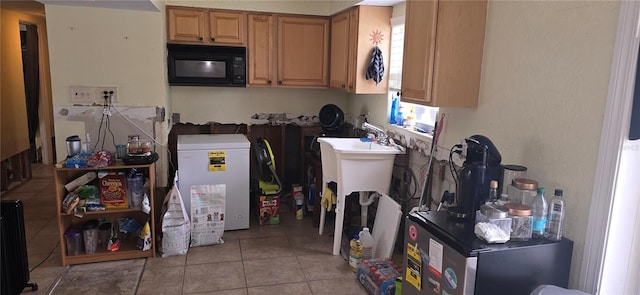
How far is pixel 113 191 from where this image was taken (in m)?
3.19

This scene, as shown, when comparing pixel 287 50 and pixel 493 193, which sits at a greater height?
pixel 287 50

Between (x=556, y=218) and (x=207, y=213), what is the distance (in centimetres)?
262

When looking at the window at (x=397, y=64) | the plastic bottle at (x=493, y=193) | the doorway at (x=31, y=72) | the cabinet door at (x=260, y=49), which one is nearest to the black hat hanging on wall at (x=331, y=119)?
the cabinet door at (x=260, y=49)

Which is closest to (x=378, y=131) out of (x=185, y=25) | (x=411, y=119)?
(x=411, y=119)

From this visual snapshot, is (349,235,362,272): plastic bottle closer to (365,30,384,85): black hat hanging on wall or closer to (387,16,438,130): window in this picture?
(387,16,438,130): window

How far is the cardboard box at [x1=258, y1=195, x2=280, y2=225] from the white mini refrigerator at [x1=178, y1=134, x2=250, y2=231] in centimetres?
16

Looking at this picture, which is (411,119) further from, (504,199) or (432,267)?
(432,267)

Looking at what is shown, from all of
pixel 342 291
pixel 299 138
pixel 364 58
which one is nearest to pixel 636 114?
pixel 342 291

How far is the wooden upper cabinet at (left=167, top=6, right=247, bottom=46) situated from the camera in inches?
156

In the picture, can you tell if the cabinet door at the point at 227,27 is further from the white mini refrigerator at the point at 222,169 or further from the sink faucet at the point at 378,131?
the sink faucet at the point at 378,131

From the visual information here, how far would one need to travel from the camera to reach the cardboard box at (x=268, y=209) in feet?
13.1

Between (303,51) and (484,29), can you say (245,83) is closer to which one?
(303,51)

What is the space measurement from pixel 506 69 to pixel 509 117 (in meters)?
0.25

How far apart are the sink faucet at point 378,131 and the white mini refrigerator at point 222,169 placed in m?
1.08
